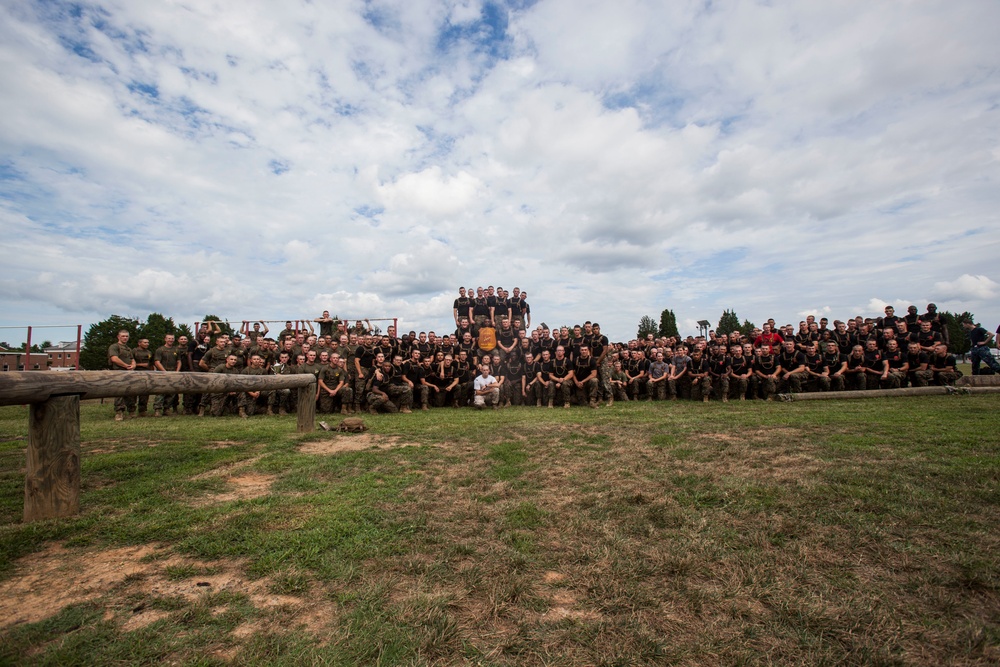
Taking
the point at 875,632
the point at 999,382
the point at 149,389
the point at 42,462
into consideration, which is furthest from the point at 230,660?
the point at 999,382

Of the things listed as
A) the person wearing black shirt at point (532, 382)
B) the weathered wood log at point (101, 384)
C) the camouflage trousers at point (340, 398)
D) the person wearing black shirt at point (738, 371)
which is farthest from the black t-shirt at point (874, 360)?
the weathered wood log at point (101, 384)

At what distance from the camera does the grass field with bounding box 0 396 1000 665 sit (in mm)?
1897

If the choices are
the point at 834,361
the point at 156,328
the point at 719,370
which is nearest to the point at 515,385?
the point at 719,370

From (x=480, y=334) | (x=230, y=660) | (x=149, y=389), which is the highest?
(x=480, y=334)

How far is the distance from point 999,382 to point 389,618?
1448cm

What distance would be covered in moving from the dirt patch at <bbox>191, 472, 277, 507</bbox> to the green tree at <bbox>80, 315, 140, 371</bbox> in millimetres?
42284

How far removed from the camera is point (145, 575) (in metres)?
2.51

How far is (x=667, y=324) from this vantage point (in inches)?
1853

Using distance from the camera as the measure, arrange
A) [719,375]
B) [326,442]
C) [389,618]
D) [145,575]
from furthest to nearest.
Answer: [719,375] < [326,442] < [145,575] < [389,618]

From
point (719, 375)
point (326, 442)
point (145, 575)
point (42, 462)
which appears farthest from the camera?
point (719, 375)

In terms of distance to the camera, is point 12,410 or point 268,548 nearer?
point 268,548

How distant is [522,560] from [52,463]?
337 cm

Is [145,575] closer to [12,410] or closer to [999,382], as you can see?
[12,410]

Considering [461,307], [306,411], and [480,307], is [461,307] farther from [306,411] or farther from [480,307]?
[306,411]
